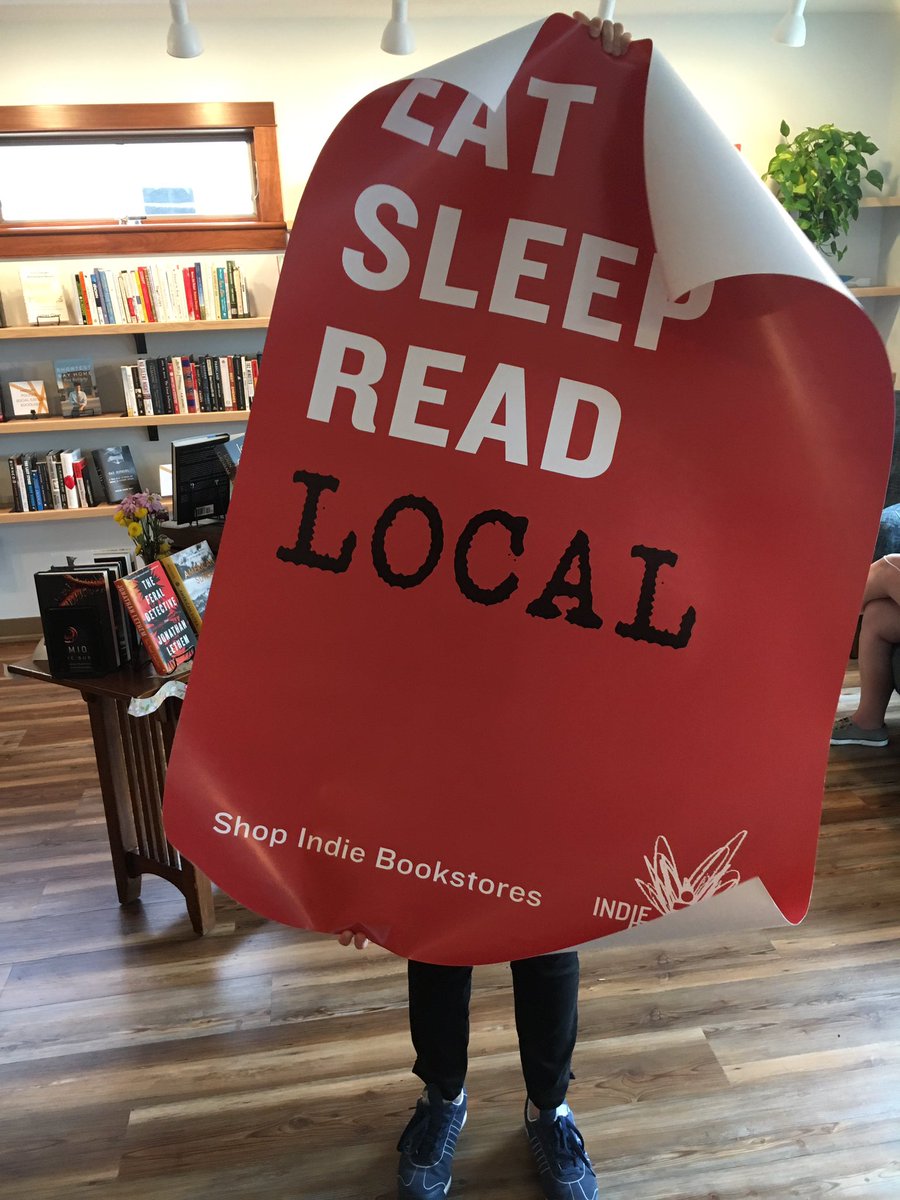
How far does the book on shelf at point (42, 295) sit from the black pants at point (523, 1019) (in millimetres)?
3684

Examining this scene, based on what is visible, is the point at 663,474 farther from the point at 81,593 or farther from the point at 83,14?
the point at 83,14

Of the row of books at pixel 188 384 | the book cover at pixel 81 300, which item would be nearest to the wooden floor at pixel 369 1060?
the row of books at pixel 188 384

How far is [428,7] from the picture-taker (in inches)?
153

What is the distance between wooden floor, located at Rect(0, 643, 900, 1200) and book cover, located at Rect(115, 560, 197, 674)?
29.0 inches

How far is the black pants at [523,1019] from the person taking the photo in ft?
4.38

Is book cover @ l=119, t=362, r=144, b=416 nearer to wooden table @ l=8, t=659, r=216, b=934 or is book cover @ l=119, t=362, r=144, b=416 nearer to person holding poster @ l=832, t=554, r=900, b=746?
wooden table @ l=8, t=659, r=216, b=934

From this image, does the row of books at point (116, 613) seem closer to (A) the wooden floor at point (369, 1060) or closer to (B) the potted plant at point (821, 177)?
(A) the wooden floor at point (369, 1060)

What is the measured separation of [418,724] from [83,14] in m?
4.23

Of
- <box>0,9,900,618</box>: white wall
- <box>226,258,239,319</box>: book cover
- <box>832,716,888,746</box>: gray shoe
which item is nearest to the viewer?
<box>832,716,888,746</box>: gray shoe

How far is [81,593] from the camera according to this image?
196cm

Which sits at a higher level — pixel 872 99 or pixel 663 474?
pixel 872 99

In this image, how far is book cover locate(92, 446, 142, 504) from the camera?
4238 mm

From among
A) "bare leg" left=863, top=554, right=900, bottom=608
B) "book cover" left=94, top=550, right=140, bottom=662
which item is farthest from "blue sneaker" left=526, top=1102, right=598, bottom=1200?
"bare leg" left=863, top=554, right=900, bottom=608

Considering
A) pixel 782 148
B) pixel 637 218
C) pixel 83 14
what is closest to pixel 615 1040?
pixel 637 218
